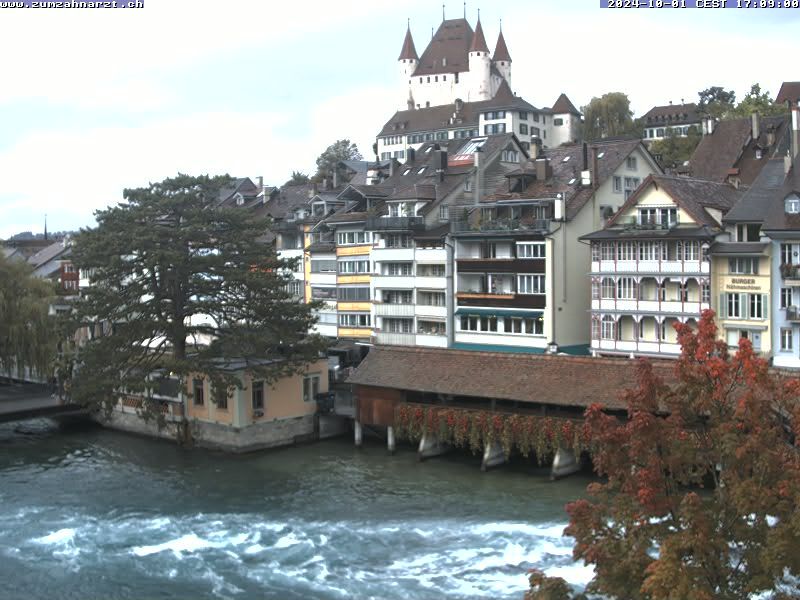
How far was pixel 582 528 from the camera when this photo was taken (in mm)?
19797

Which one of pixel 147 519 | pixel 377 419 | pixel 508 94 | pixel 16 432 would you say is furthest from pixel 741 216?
pixel 508 94

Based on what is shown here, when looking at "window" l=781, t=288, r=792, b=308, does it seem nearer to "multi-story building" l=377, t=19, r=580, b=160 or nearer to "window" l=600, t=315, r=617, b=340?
"window" l=600, t=315, r=617, b=340

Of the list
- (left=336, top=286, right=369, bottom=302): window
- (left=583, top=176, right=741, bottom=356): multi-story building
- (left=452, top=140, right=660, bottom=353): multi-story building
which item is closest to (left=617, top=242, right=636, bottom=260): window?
(left=583, top=176, right=741, bottom=356): multi-story building

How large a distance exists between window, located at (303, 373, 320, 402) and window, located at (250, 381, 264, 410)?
285 centimetres

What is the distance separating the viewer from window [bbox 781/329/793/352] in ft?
168

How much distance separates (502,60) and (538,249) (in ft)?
402

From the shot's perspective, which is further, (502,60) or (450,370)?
(502,60)

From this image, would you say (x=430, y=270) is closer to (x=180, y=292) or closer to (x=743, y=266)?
(x=180, y=292)

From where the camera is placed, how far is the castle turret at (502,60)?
581ft

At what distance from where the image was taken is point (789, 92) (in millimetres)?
102688

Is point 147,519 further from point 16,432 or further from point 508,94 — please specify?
point 508,94

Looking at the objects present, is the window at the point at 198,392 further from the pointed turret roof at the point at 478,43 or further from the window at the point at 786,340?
the pointed turret roof at the point at 478,43

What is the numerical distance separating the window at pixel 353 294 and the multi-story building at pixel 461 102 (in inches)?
2341

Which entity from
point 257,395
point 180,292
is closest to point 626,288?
point 257,395
